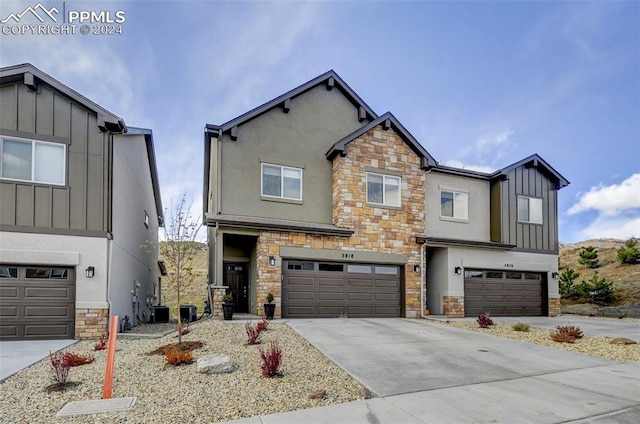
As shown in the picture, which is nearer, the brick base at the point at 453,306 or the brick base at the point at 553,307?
the brick base at the point at 453,306

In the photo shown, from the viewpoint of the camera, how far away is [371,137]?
15.4 m

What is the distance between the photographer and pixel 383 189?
15391mm

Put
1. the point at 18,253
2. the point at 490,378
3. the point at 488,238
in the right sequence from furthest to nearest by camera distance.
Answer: the point at 488,238
the point at 18,253
the point at 490,378

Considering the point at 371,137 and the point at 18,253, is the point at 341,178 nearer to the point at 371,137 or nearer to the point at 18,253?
the point at 371,137

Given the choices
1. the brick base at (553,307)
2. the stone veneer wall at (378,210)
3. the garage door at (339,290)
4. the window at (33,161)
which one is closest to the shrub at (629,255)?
the brick base at (553,307)

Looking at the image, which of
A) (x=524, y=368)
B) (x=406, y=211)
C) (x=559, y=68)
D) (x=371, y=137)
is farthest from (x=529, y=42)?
(x=524, y=368)

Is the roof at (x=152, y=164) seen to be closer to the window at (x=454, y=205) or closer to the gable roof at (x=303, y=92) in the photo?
the gable roof at (x=303, y=92)

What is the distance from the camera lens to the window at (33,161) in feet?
33.9

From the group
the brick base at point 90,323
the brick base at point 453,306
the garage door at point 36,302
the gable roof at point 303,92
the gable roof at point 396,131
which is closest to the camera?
the garage door at point 36,302

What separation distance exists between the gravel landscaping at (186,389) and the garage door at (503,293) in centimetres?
1059

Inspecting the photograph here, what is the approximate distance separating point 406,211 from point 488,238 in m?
4.79

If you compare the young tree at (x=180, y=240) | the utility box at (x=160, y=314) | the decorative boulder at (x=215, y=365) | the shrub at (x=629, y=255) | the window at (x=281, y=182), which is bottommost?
the utility box at (x=160, y=314)

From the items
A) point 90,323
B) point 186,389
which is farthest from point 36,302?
point 186,389

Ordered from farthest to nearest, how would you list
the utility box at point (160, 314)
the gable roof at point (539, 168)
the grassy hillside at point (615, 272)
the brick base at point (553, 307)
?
the grassy hillside at point (615, 272) → the brick base at point (553, 307) → the gable roof at point (539, 168) → the utility box at point (160, 314)
